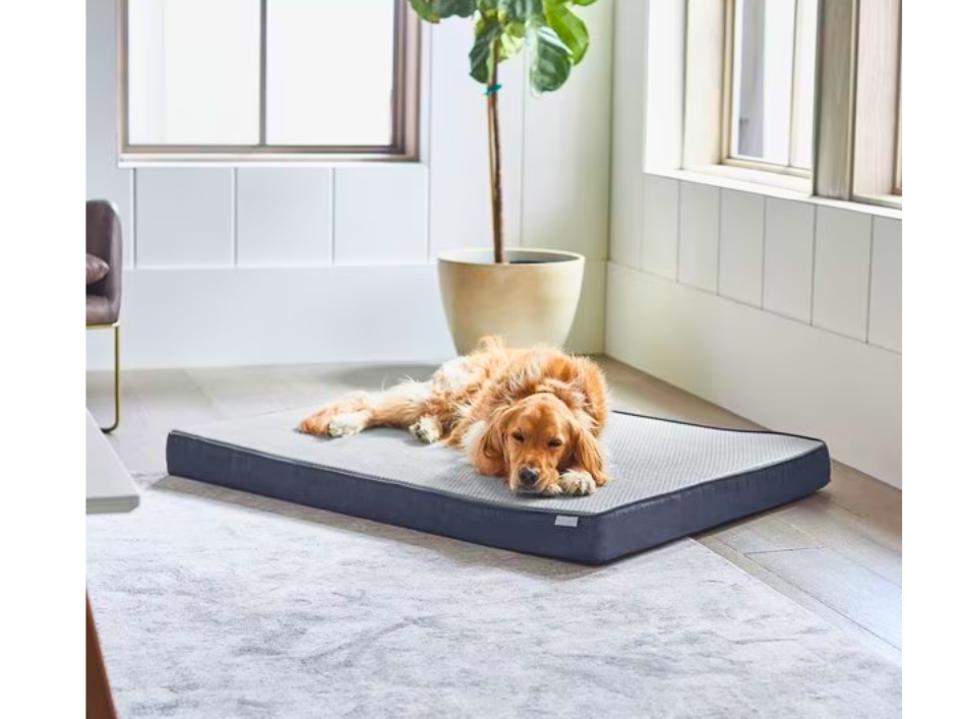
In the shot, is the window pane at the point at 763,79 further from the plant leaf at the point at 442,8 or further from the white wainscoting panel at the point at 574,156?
the plant leaf at the point at 442,8

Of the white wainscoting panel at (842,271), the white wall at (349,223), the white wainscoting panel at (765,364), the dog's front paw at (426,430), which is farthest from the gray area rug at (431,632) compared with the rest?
the white wall at (349,223)

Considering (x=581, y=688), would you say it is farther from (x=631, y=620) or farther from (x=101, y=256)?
(x=101, y=256)

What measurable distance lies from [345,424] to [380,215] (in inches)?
67.1

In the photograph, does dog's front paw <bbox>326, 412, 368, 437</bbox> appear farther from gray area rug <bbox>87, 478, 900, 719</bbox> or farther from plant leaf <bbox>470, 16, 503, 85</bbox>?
plant leaf <bbox>470, 16, 503, 85</bbox>

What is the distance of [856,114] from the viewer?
4.02 metres

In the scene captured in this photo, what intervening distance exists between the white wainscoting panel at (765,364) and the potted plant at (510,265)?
0.40 m

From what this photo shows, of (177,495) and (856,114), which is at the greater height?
(856,114)

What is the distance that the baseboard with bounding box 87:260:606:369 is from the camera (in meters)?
5.08

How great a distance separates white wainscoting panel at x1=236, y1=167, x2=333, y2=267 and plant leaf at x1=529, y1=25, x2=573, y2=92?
0.85m

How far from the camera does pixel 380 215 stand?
530 cm

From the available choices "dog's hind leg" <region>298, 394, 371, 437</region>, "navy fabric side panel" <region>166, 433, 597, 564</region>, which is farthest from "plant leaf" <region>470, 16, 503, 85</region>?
"navy fabric side panel" <region>166, 433, 597, 564</region>
